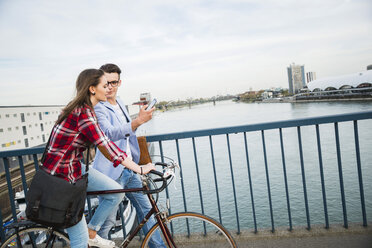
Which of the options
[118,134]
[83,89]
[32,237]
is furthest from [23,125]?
[83,89]

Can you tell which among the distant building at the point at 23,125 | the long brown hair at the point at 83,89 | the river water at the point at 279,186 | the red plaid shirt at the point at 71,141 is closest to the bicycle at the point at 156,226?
the red plaid shirt at the point at 71,141

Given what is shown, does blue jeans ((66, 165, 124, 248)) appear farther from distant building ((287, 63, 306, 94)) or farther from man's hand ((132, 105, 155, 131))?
distant building ((287, 63, 306, 94))

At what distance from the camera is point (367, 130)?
27.2 m

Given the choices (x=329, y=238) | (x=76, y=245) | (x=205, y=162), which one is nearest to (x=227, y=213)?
(x=205, y=162)

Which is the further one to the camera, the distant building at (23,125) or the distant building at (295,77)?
the distant building at (295,77)

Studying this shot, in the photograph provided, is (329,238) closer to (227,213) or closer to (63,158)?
(63,158)

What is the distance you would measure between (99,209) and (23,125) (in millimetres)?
43593

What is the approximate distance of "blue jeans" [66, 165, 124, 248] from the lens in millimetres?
1895

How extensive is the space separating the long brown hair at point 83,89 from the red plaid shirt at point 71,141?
3cm

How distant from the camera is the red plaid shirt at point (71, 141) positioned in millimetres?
1678

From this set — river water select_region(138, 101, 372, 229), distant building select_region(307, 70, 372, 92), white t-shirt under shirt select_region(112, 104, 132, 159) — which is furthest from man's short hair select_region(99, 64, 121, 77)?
distant building select_region(307, 70, 372, 92)

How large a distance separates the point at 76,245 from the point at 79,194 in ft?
1.40

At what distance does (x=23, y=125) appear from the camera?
3906cm

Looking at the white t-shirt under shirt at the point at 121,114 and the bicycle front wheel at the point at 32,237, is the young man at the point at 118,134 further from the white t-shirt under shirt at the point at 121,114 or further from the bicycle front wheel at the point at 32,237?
the bicycle front wheel at the point at 32,237
